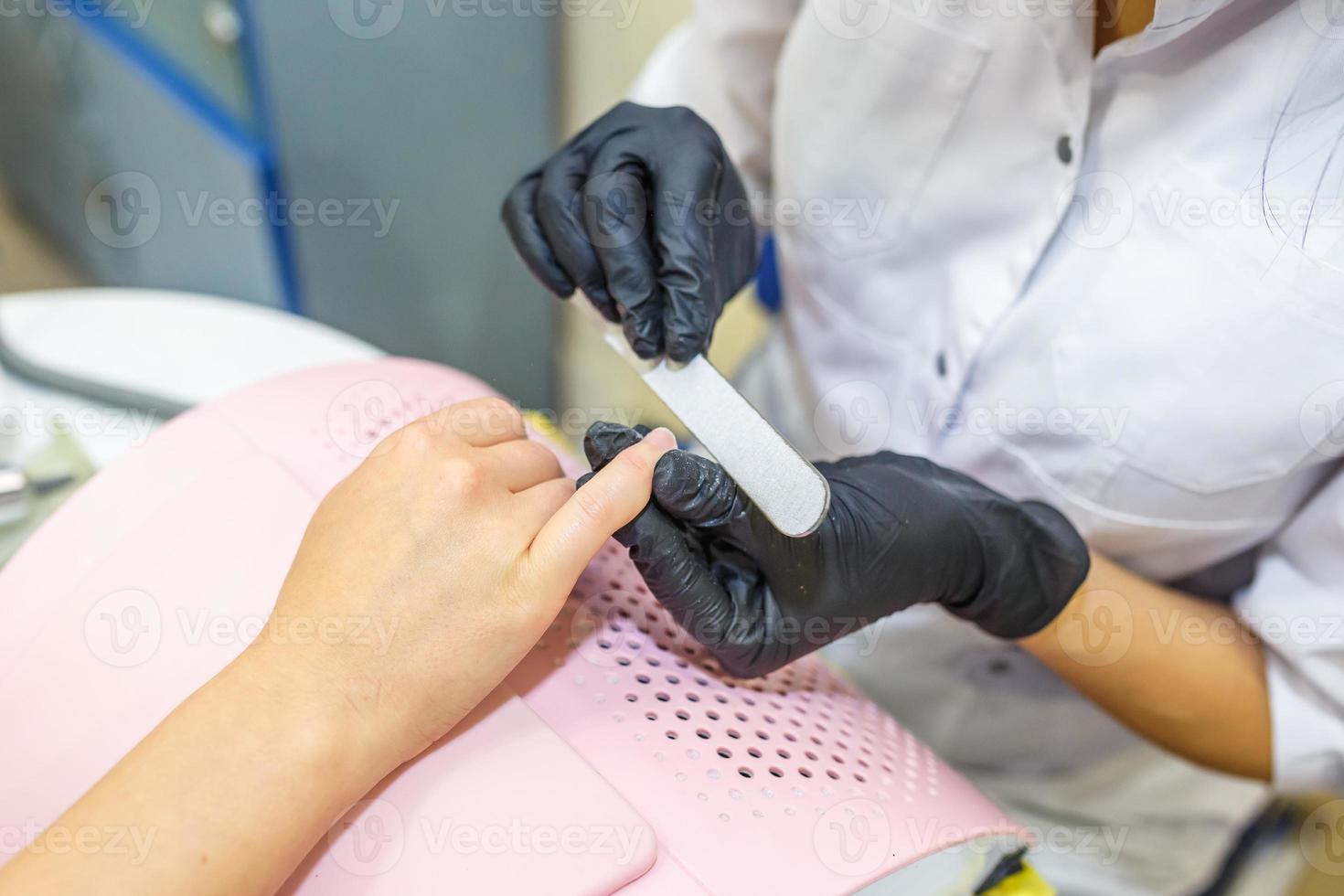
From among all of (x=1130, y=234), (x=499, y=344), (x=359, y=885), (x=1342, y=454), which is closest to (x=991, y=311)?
(x=1130, y=234)

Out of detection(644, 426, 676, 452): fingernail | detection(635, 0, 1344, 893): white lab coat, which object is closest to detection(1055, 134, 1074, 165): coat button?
detection(635, 0, 1344, 893): white lab coat

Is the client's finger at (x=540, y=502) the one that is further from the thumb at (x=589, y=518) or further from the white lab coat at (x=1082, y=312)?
the white lab coat at (x=1082, y=312)

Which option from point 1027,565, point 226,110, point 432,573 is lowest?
point 1027,565

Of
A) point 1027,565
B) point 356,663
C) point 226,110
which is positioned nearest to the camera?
point 356,663

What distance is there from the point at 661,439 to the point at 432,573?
146 millimetres

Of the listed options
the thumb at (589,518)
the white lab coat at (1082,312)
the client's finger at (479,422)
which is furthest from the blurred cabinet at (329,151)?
the thumb at (589,518)

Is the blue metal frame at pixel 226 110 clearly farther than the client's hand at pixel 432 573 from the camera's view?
Yes

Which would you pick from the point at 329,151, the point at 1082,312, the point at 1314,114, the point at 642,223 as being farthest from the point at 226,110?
the point at 1314,114

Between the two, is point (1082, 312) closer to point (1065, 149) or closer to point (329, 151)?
point (1065, 149)

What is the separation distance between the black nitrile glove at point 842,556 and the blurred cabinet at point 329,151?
914 millimetres

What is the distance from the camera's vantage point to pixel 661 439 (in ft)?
1.77

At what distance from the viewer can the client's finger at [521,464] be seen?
54cm

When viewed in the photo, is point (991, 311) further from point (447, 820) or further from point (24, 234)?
point (24, 234)

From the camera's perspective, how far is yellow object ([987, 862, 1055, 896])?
561mm
